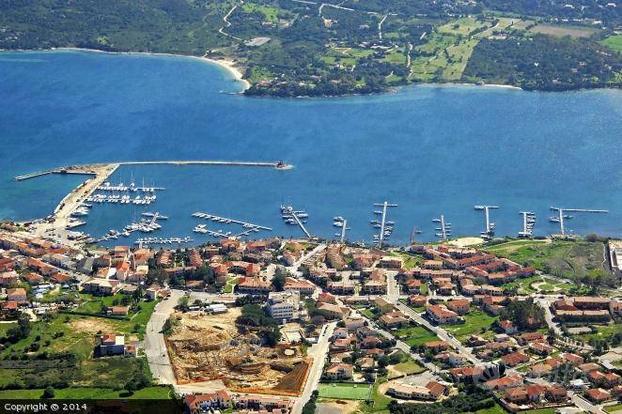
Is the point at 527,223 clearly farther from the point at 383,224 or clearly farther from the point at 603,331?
the point at 603,331

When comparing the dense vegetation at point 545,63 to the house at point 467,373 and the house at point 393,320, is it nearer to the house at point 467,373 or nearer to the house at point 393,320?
the house at point 393,320

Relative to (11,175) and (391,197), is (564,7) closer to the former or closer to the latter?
(391,197)

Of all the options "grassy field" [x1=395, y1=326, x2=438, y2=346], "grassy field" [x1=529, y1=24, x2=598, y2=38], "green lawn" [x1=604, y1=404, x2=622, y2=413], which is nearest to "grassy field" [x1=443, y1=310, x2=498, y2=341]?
"grassy field" [x1=395, y1=326, x2=438, y2=346]

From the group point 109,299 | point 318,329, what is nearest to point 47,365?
point 109,299

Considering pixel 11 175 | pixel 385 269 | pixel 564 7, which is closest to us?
pixel 385 269

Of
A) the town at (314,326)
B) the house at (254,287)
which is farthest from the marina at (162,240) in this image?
the house at (254,287)

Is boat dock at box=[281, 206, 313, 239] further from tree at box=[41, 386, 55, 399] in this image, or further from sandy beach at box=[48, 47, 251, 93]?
sandy beach at box=[48, 47, 251, 93]
